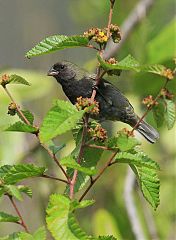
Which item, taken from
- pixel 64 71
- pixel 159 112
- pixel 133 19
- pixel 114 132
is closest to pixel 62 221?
pixel 159 112

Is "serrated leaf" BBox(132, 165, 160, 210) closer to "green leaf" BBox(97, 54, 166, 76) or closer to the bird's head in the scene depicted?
"green leaf" BBox(97, 54, 166, 76)

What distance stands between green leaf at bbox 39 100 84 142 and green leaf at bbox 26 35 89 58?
0.57 ft

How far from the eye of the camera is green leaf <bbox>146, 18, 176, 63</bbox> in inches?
146

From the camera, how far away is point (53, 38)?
74.4 inches

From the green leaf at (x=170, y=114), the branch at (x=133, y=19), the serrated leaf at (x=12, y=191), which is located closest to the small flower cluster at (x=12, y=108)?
the serrated leaf at (x=12, y=191)

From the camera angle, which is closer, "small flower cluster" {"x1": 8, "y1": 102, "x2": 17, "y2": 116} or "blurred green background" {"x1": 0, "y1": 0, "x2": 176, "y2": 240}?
"small flower cluster" {"x1": 8, "y1": 102, "x2": 17, "y2": 116}

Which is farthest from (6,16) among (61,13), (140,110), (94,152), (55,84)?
(94,152)

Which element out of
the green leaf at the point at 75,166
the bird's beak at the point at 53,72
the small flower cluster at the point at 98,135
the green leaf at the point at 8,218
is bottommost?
the green leaf at the point at 8,218

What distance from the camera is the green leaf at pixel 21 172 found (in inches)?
71.5

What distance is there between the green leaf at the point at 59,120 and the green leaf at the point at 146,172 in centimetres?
17

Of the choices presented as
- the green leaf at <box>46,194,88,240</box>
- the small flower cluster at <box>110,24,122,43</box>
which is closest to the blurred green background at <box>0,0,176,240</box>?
the small flower cluster at <box>110,24,122,43</box>

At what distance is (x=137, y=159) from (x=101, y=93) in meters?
1.30

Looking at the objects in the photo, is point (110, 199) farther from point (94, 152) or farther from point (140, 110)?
point (94, 152)

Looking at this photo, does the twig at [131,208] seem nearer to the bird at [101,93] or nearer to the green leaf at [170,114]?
the bird at [101,93]
